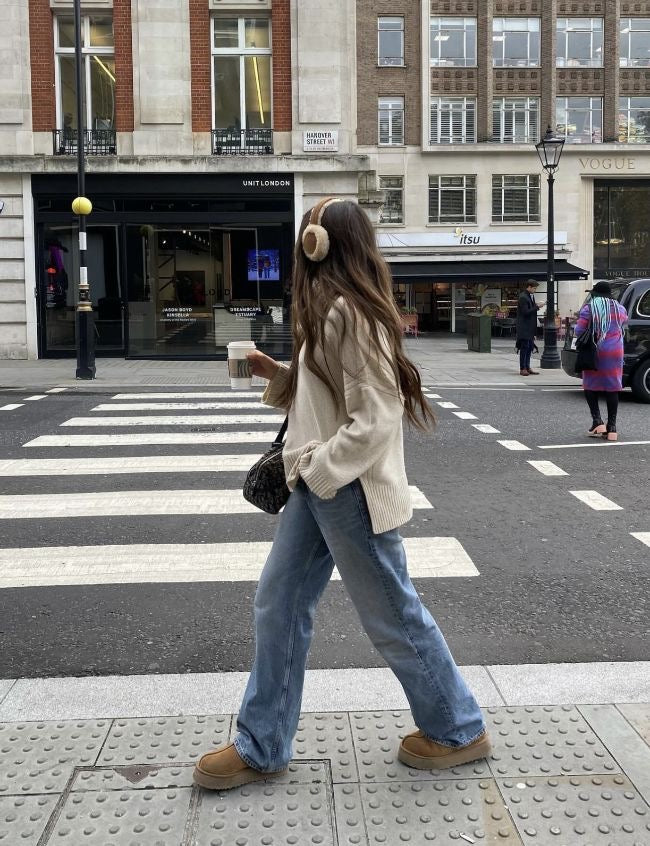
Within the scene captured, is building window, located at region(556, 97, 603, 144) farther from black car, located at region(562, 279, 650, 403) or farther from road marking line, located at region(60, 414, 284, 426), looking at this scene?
road marking line, located at region(60, 414, 284, 426)

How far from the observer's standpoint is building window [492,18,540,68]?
39438 mm

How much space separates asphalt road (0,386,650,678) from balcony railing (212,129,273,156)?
1316 centimetres

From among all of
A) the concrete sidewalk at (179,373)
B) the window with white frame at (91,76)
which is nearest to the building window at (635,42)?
the concrete sidewalk at (179,373)

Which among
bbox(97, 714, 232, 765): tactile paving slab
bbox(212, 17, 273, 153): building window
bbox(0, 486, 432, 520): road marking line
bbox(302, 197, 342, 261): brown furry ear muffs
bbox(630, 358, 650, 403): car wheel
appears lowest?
bbox(97, 714, 232, 765): tactile paving slab

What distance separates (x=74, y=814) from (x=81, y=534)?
3.52m

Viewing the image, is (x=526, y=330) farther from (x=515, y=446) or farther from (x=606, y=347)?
(x=515, y=446)

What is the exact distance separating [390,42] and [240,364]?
131ft

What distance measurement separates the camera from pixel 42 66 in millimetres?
20375

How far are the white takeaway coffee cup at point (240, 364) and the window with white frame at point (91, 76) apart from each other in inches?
765

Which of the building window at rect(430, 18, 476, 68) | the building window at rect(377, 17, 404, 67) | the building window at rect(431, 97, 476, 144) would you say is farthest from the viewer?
the building window at rect(431, 97, 476, 144)

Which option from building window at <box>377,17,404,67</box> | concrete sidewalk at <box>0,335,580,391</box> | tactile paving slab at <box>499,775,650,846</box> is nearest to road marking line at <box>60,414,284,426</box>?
concrete sidewalk at <box>0,335,580,391</box>

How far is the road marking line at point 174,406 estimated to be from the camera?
40.3 feet

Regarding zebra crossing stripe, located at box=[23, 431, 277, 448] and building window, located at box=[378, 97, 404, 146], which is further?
building window, located at box=[378, 97, 404, 146]

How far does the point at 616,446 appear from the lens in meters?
9.44
